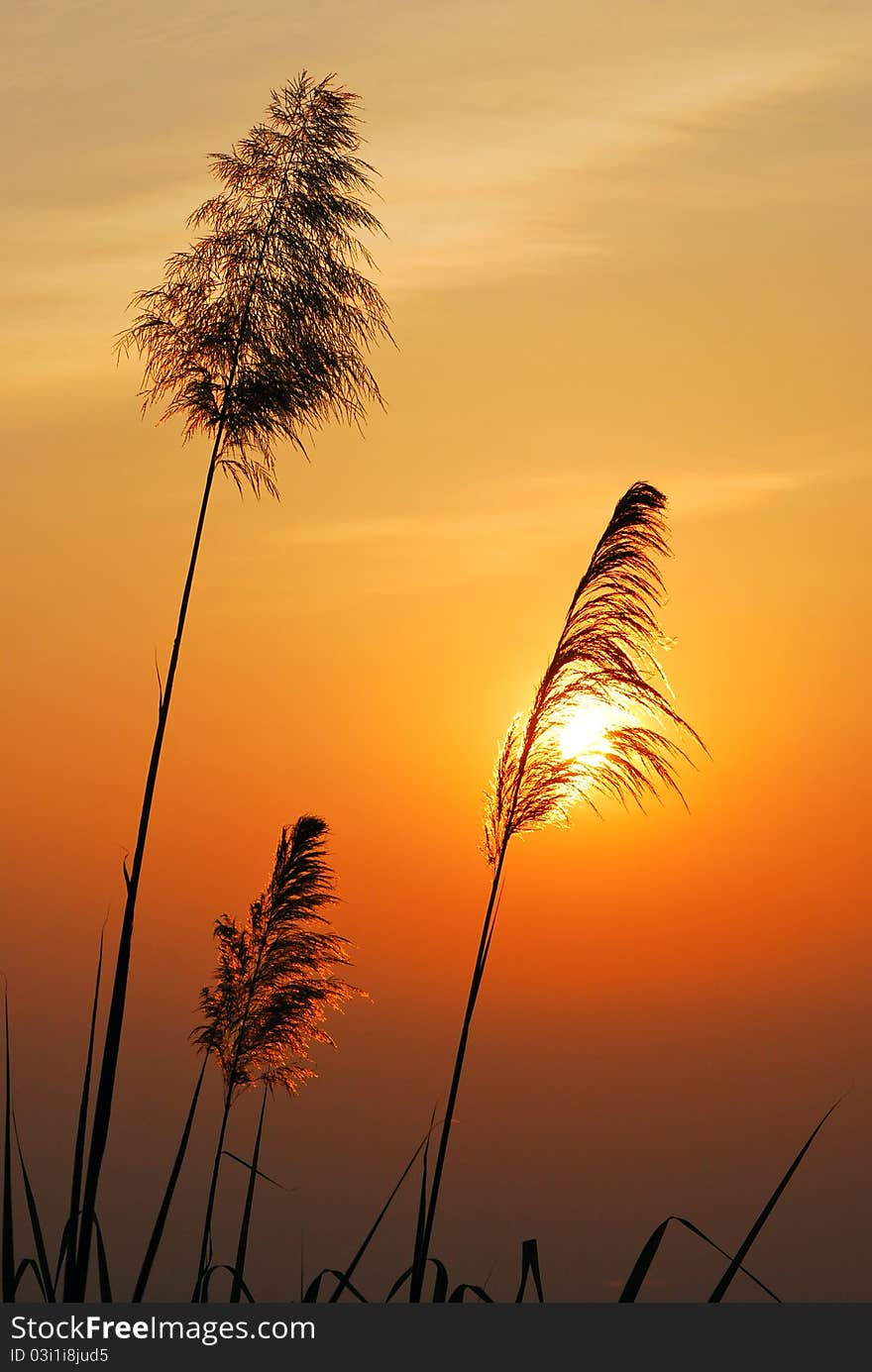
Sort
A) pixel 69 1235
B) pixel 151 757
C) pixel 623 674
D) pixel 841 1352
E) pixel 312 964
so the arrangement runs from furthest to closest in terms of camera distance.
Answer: pixel 312 964
pixel 623 674
pixel 151 757
pixel 69 1235
pixel 841 1352

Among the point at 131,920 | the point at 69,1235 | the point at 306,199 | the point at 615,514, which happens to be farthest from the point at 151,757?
the point at 306,199

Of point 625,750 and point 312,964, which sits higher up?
point 625,750

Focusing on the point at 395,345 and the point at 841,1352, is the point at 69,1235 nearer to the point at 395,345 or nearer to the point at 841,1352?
the point at 841,1352

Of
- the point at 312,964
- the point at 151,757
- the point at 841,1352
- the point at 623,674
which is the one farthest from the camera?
the point at 312,964

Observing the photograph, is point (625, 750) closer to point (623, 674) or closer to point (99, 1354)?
point (623, 674)

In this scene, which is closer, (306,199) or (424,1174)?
(424,1174)

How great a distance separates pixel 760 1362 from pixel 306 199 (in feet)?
13.9

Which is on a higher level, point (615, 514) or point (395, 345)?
point (395, 345)

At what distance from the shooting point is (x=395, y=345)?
237 inches

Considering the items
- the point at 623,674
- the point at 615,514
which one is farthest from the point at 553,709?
the point at 615,514

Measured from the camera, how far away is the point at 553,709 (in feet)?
19.1

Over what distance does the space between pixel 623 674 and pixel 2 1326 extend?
2856 millimetres

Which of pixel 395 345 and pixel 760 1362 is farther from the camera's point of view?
pixel 395 345

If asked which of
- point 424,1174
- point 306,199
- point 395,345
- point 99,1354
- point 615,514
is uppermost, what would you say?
point 306,199
